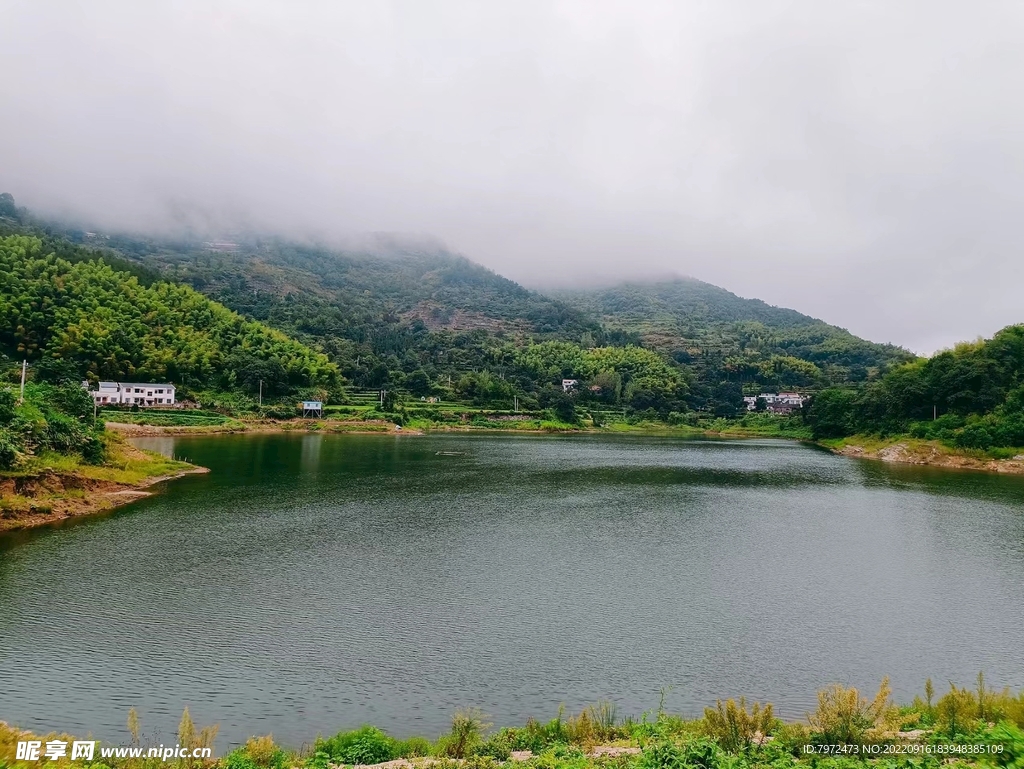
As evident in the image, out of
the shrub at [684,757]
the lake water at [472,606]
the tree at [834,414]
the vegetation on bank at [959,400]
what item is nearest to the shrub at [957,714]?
the lake water at [472,606]

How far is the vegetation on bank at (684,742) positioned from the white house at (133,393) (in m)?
70.6

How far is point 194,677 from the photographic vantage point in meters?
12.2

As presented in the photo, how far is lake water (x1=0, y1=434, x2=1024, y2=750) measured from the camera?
11812 millimetres

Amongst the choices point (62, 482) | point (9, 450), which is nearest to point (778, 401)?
point (62, 482)

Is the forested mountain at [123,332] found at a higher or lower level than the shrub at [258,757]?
higher

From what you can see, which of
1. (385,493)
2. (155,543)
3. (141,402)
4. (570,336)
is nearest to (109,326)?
(141,402)

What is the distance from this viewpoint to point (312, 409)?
77.4m

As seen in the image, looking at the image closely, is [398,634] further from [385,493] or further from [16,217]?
[16,217]

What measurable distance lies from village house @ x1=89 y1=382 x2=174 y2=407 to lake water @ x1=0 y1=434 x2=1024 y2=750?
1750 inches

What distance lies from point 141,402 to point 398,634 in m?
70.1

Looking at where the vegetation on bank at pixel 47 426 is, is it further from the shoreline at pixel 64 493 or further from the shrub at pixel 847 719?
the shrub at pixel 847 719

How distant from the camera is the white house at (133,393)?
6938 cm

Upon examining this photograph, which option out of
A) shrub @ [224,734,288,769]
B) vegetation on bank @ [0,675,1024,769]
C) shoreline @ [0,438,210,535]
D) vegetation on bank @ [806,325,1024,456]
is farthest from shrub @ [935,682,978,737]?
vegetation on bank @ [806,325,1024,456]

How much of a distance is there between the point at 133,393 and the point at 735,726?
257 ft
